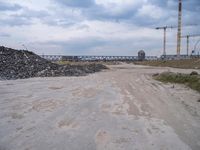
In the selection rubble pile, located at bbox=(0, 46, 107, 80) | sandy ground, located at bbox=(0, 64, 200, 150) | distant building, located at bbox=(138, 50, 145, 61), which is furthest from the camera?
distant building, located at bbox=(138, 50, 145, 61)

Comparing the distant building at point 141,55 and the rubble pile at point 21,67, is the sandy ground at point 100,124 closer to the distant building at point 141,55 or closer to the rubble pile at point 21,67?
the rubble pile at point 21,67

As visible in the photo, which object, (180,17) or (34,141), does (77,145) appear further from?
(180,17)

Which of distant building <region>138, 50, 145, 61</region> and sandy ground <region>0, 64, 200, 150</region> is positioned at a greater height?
sandy ground <region>0, 64, 200, 150</region>

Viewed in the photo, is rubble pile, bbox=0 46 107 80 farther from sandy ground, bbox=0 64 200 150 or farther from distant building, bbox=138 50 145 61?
distant building, bbox=138 50 145 61

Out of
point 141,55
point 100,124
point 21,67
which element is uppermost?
point 100,124

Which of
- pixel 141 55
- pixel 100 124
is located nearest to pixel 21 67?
pixel 100 124

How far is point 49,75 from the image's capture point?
40750 millimetres

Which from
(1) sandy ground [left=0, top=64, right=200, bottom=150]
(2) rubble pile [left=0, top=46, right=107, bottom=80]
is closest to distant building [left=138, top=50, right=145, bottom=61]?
(2) rubble pile [left=0, top=46, right=107, bottom=80]

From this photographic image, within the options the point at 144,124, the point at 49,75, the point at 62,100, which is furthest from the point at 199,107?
the point at 49,75

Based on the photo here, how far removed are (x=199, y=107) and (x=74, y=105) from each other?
5.27 meters

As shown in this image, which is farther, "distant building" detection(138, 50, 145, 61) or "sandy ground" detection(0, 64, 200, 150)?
"distant building" detection(138, 50, 145, 61)

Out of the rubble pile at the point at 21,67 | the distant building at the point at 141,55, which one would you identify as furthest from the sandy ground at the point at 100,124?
the distant building at the point at 141,55

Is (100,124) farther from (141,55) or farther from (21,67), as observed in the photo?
(141,55)

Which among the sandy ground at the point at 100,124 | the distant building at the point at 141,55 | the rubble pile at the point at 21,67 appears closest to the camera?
the sandy ground at the point at 100,124
